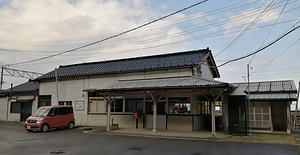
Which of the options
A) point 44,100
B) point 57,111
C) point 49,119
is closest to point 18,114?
point 44,100

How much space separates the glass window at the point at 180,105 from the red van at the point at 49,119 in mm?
7515

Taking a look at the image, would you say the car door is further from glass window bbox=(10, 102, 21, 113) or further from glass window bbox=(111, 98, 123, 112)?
glass window bbox=(10, 102, 21, 113)

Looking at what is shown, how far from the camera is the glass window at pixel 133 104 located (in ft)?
59.1

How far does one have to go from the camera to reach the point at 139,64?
19859 mm

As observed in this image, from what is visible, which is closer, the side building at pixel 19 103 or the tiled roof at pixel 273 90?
the tiled roof at pixel 273 90

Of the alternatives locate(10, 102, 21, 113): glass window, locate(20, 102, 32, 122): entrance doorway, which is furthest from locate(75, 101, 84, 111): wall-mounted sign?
locate(10, 102, 21, 113): glass window

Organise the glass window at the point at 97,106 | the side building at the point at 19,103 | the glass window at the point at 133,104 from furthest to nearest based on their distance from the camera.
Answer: the side building at the point at 19,103 → the glass window at the point at 97,106 → the glass window at the point at 133,104

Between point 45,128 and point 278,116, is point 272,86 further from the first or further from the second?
point 45,128

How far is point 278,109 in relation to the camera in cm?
1680

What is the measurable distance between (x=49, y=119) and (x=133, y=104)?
230 inches

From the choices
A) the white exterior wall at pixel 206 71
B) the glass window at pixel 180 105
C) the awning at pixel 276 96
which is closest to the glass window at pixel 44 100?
the glass window at pixel 180 105

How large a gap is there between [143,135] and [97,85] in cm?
784

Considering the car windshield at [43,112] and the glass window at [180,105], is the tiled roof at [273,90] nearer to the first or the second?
the glass window at [180,105]

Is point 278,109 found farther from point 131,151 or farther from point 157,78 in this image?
point 131,151
